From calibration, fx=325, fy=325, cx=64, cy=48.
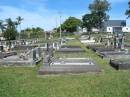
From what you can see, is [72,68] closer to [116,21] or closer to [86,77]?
[86,77]

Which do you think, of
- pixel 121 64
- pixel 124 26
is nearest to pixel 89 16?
pixel 124 26

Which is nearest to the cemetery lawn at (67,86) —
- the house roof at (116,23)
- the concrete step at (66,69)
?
the concrete step at (66,69)

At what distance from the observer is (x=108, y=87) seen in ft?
34.1

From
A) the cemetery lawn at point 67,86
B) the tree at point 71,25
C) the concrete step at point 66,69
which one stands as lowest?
the cemetery lawn at point 67,86


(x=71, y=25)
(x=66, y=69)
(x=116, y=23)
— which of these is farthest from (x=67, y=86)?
(x=116, y=23)

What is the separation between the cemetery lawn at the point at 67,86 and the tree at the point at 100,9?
90.2 metres

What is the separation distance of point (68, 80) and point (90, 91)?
2386 millimetres

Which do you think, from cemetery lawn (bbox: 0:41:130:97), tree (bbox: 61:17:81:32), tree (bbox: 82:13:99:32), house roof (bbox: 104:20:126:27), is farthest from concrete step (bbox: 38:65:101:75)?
house roof (bbox: 104:20:126:27)

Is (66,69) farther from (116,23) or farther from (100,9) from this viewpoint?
(116,23)

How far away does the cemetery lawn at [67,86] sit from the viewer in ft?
30.8

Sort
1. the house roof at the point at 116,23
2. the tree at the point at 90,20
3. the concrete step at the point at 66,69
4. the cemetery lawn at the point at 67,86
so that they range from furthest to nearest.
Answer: the house roof at the point at 116,23, the tree at the point at 90,20, the concrete step at the point at 66,69, the cemetery lawn at the point at 67,86

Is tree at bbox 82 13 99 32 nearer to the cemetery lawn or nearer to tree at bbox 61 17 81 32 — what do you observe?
tree at bbox 61 17 81 32

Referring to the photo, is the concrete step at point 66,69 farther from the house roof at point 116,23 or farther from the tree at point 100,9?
the house roof at point 116,23

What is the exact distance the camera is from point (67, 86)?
1076 cm
